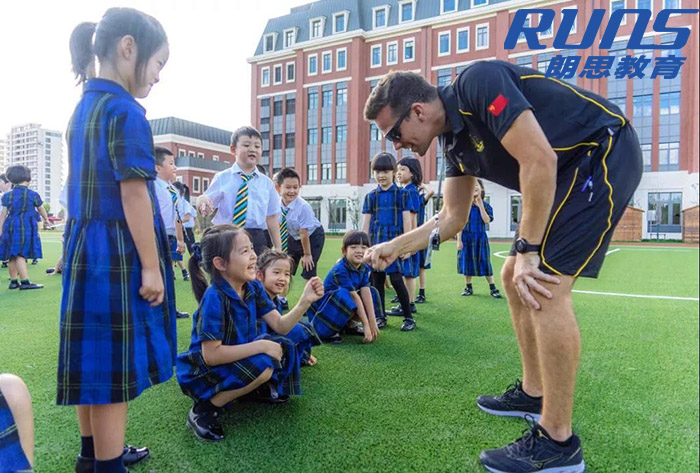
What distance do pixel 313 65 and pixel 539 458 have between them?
39.9 m

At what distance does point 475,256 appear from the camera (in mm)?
6461

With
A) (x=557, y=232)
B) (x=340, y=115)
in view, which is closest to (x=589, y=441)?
(x=557, y=232)

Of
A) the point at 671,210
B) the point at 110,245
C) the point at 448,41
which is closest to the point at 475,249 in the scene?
the point at 671,210

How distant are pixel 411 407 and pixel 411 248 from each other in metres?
0.85

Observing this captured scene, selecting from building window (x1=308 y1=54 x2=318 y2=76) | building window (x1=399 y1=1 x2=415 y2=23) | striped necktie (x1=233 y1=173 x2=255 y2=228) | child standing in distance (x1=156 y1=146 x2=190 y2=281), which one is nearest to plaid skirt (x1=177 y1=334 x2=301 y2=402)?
striped necktie (x1=233 y1=173 x2=255 y2=228)

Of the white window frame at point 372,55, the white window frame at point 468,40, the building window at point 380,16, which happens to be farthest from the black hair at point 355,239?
the building window at point 380,16

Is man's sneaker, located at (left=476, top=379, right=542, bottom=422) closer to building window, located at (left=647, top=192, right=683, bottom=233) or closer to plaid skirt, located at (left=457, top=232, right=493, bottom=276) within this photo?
building window, located at (left=647, top=192, right=683, bottom=233)

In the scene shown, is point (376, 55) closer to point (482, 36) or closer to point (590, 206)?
point (482, 36)

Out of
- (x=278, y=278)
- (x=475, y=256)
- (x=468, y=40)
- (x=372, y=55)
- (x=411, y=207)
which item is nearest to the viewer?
(x=278, y=278)

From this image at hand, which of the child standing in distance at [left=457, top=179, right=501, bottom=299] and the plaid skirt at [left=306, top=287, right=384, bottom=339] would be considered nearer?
the plaid skirt at [left=306, top=287, right=384, bottom=339]

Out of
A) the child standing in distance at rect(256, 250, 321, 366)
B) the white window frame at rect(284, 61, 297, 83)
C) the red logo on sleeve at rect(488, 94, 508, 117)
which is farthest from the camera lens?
the white window frame at rect(284, 61, 297, 83)

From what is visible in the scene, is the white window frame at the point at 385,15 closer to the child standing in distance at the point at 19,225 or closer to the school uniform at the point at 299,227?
the child standing in distance at the point at 19,225

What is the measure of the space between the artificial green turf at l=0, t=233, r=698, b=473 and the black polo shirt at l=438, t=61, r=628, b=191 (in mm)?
820

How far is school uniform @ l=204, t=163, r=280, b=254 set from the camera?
4.10 m
